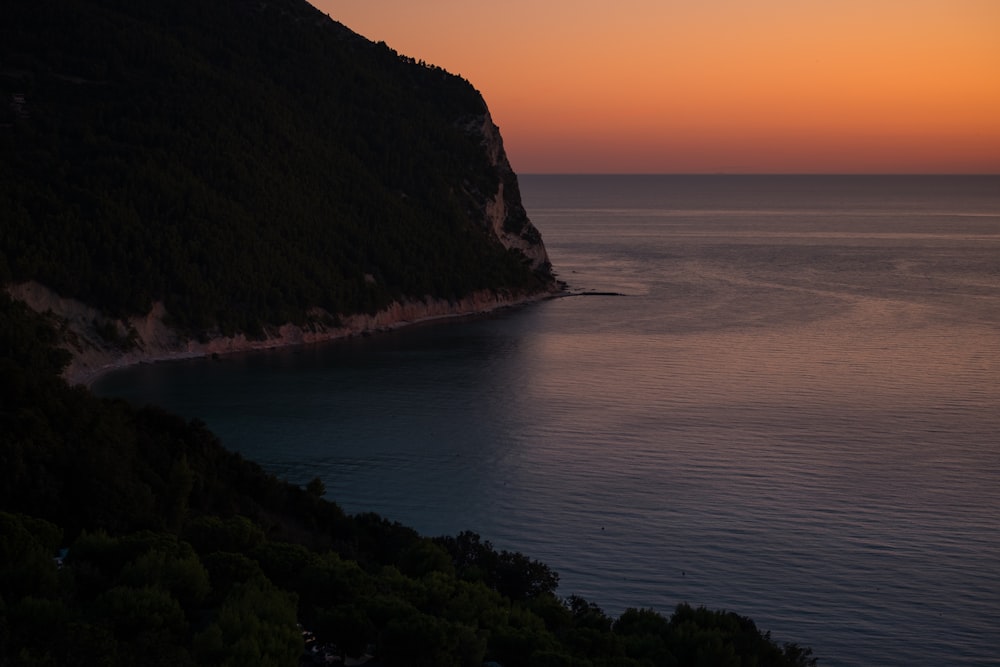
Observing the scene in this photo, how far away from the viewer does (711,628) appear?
79.3 feet

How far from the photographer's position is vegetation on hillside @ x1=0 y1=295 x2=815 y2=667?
17.5 metres

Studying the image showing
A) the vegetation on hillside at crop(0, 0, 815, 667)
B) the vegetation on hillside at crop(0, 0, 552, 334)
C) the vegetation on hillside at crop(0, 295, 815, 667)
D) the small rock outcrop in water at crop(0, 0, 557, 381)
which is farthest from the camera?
the vegetation on hillside at crop(0, 0, 552, 334)

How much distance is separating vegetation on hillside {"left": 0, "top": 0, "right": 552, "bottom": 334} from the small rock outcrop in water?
161 millimetres

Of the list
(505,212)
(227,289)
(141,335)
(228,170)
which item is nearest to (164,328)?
(141,335)

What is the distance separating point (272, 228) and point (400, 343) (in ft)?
47.3

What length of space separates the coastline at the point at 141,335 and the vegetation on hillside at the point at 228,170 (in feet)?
2.61

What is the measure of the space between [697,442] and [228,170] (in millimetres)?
48171

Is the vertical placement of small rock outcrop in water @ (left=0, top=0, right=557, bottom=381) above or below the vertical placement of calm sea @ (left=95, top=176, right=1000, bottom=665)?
above

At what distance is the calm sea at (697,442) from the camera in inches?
1227

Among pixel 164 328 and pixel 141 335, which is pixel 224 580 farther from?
pixel 164 328

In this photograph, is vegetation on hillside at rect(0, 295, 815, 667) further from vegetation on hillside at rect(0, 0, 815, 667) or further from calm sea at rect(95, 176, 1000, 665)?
calm sea at rect(95, 176, 1000, 665)

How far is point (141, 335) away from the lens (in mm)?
67812

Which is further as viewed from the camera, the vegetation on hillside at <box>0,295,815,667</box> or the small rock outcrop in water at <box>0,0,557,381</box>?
the small rock outcrop in water at <box>0,0,557,381</box>

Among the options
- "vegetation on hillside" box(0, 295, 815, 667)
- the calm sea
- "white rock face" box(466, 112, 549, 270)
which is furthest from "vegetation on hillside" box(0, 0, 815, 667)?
the calm sea
